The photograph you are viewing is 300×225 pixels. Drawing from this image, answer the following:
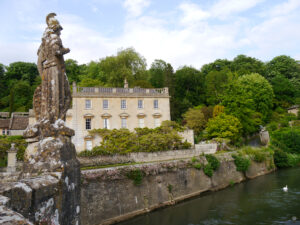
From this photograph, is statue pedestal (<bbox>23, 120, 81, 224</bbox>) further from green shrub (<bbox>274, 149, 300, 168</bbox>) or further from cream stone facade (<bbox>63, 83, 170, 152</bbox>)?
green shrub (<bbox>274, 149, 300, 168</bbox>)

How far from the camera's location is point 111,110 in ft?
114

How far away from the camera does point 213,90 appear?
54.4 m

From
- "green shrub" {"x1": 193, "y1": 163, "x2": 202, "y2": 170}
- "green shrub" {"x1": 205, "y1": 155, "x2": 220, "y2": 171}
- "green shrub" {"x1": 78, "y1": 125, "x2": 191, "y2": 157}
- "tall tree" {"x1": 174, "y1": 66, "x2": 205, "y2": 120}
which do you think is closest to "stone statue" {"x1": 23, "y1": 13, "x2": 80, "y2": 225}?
"green shrub" {"x1": 193, "y1": 163, "x2": 202, "y2": 170}

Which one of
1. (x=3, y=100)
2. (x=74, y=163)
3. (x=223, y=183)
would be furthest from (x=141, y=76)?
(x=74, y=163)

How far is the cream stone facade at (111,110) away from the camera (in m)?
32.9

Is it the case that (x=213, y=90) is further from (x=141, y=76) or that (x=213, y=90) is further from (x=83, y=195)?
(x=83, y=195)

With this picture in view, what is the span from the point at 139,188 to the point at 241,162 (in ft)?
50.7

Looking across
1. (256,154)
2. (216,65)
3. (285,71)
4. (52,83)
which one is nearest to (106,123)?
(256,154)

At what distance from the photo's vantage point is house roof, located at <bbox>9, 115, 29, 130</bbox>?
39562 mm

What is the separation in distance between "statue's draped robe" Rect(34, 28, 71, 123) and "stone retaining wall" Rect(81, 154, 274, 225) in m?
10.6

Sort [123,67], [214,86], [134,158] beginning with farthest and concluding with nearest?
[214,86] < [123,67] < [134,158]

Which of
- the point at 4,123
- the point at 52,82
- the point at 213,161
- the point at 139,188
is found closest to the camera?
the point at 52,82

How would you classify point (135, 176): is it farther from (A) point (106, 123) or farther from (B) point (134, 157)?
(A) point (106, 123)

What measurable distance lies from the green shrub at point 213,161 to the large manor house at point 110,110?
494 inches
